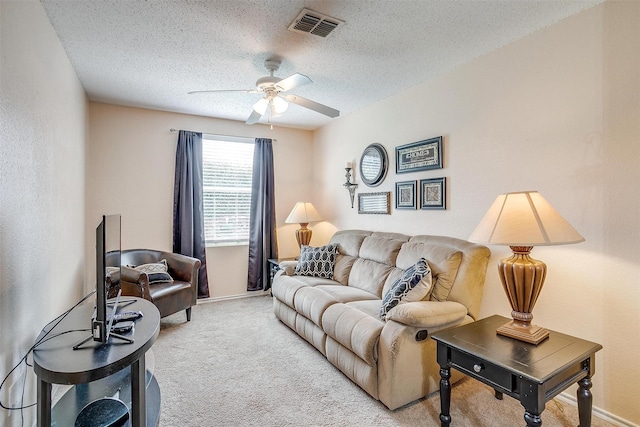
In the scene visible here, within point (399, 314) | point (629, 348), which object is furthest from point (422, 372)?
point (629, 348)

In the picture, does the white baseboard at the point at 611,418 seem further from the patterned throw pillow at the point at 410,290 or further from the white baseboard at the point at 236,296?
the white baseboard at the point at 236,296

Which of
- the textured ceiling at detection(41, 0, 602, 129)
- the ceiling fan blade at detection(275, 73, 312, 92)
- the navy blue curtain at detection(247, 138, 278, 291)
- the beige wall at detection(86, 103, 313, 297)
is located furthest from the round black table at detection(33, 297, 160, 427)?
the navy blue curtain at detection(247, 138, 278, 291)

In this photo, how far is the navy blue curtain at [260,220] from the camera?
183 inches

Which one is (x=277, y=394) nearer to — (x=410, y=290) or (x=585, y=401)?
(x=410, y=290)

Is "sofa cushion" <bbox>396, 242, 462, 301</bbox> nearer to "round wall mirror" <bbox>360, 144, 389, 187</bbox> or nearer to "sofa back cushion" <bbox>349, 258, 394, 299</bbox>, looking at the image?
"sofa back cushion" <bbox>349, 258, 394, 299</bbox>

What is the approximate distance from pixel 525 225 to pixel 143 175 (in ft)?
13.6

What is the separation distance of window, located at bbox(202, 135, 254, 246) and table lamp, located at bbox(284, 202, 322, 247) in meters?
0.76

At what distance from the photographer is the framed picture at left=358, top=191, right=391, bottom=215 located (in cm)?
366

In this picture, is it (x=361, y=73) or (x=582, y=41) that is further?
(x=361, y=73)

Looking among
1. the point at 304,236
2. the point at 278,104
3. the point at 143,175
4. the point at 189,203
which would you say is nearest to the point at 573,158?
the point at 278,104

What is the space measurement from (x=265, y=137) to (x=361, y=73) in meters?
2.18

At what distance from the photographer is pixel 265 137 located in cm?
479

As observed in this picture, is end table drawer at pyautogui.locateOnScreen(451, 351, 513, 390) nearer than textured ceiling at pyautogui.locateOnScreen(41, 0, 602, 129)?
Yes

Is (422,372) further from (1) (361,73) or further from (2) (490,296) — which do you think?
(1) (361,73)
